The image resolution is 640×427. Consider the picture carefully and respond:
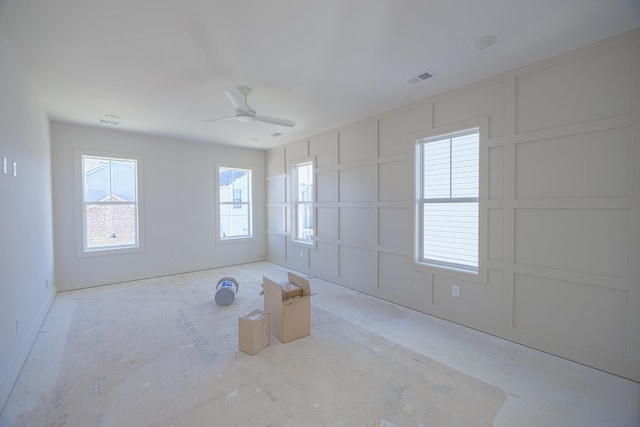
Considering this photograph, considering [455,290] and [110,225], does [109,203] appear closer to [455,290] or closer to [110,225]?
[110,225]

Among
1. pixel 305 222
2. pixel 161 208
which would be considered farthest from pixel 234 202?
pixel 305 222

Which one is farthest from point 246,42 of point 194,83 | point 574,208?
point 574,208

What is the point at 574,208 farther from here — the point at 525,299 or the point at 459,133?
the point at 459,133

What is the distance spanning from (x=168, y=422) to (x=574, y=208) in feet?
11.5

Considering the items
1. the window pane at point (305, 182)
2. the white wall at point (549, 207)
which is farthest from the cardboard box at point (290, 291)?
the window pane at point (305, 182)

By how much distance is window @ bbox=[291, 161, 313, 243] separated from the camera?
565 centimetres

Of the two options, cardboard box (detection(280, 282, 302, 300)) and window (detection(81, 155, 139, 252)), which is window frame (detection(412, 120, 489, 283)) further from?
window (detection(81, 155, 139, 252))

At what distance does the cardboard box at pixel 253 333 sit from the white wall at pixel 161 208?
3644 millimetres

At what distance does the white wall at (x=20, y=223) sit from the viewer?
216 centimetres

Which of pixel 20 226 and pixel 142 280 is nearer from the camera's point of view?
pixel 20 226

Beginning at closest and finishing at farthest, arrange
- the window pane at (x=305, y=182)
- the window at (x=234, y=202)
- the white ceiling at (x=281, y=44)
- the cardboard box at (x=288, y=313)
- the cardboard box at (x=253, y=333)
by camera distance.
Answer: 1. the white ceiling at (x=281, y=44)
2. the cardboard box at (x=253, y=333)
3. the cardboard box at (x=288, y=313)
4. the window pane at (x=305, y=182)
5. the window at (x=234, y=202)

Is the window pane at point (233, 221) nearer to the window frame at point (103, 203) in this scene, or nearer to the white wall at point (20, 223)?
the window frame at point (103, 203)

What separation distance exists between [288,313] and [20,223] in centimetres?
257

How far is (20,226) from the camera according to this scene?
258 centimetres
